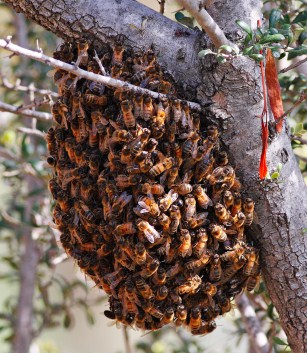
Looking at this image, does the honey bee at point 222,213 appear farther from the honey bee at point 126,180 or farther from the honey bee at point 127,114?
the honey bee at point 127,114

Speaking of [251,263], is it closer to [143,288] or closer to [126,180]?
[143,288]

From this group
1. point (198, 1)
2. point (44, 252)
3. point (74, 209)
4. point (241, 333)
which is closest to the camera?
point (198, 1)

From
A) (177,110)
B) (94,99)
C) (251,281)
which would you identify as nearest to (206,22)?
(177,110)

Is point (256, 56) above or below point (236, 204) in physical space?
above

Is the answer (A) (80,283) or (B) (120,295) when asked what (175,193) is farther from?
(A) (80,283)

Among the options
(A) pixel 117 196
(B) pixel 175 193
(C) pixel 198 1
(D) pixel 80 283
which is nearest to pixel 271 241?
(B) pixel 175 193

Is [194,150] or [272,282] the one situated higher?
[194,150]

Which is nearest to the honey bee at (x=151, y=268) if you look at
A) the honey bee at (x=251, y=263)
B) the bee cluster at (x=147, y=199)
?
the bee cluster at (x=147, y=199)

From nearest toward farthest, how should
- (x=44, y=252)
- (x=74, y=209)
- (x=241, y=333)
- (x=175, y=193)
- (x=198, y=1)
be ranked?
(x=198, y=1)
(x=175, y=193)
(x=74, y=209)
(x=241, y=333)
(x=44, y=252)
